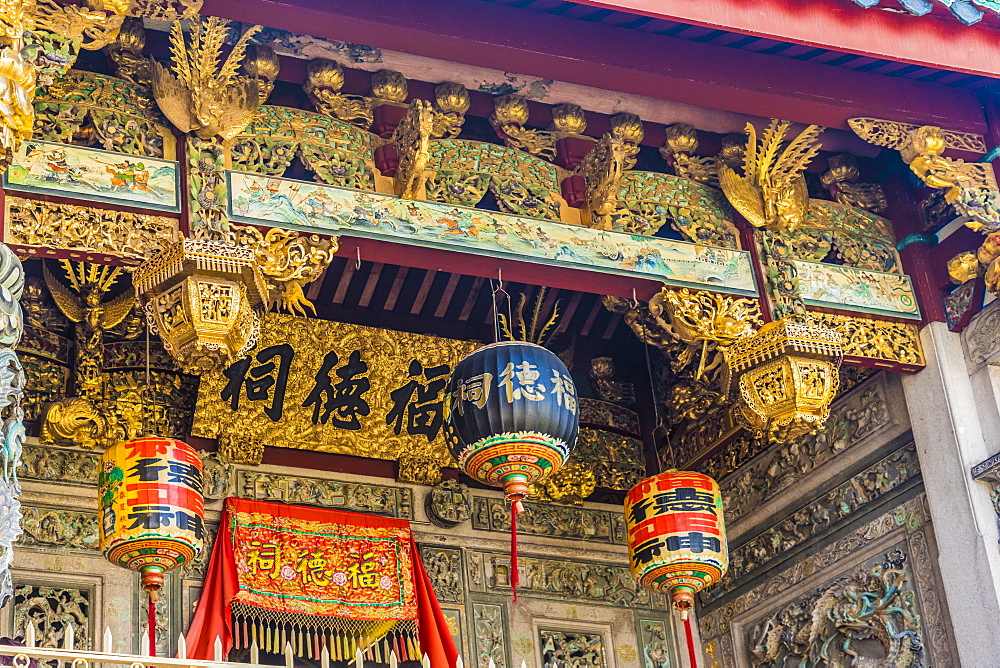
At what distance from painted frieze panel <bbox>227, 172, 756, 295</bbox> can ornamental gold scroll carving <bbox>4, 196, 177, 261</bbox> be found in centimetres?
33

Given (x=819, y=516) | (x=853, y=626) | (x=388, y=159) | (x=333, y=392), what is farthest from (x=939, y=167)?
(x=333, y=392)

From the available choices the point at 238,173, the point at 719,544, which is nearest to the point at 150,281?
the point at 238,173

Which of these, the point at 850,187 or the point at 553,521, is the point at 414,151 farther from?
the point at 553,521

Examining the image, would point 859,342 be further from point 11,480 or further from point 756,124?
point 11,480

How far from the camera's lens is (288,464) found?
809 centimetres

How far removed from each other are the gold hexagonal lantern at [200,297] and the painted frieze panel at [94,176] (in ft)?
0.87

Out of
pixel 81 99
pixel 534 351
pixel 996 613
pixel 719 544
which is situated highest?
pixel 81 99

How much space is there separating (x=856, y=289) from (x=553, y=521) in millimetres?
2072

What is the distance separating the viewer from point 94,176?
629cm

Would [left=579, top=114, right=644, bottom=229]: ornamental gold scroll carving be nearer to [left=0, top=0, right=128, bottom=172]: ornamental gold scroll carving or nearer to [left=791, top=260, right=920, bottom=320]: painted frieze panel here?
[left=791, top=260, right=920, bottom=320]: painted frieze panel

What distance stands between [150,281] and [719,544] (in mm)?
2723

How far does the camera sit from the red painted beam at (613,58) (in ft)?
20.9

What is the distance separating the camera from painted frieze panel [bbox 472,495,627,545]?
331 inches

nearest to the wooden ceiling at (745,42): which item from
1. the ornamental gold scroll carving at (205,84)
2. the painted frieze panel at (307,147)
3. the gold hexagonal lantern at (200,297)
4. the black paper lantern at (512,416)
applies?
the painted frieze panel at (307,147)
